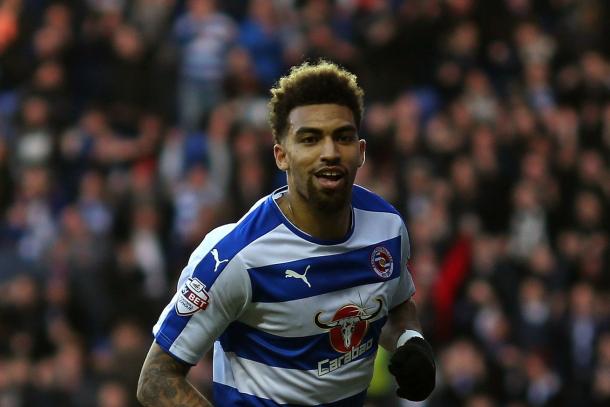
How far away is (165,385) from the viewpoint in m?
5.08

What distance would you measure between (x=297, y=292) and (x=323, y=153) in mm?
525

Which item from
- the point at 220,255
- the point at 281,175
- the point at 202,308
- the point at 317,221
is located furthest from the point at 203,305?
the point at 281,175

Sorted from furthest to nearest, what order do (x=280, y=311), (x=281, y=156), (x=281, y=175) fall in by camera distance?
(x=281, y=175) → (x=281, y=156) → (x=280, y=311)

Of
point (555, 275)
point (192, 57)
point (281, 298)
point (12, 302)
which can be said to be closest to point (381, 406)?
point (555, 275)

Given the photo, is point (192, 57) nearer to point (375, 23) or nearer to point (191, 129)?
point (191, 129)

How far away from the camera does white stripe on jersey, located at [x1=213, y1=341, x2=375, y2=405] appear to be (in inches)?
A: 205

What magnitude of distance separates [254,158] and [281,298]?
8.39m

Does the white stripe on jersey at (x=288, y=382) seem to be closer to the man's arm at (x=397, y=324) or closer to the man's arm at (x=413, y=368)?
the man's arm at (x=413, y=368)

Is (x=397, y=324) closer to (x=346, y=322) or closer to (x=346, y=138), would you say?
(x=346, y=322)

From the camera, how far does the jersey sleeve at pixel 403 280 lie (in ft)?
18.2

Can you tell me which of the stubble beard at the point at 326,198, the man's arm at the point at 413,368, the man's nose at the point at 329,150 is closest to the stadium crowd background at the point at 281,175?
the man's arm at the point at 413,368

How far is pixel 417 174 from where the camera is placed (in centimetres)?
1356

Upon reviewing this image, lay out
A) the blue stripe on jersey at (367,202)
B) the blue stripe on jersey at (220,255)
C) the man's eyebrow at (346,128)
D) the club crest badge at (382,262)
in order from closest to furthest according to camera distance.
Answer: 1. the blue stripe on jersey at (220,255)
2. the man's eyebrow at (346,128)
3. the club crest badge at (382,262)
4. the blue stripe on jersey at (367,202)

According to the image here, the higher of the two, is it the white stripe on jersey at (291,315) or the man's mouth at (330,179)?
the man's mouth at (330,179)
